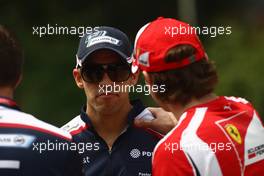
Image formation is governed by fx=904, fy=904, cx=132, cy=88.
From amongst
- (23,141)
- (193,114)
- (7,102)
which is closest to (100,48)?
(193,114)

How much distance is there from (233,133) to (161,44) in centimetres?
53

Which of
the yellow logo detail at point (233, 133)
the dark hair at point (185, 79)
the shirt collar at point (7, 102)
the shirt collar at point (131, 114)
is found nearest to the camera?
the shirt collar at point (7, 102)

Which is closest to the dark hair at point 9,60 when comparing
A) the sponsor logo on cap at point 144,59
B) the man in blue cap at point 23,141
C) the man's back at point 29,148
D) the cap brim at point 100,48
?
the man in blue cap at point 23,141

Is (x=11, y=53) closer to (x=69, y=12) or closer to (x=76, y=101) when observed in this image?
(x=76, y=101)

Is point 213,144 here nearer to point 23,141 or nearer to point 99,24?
point 23,141

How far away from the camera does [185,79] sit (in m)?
3.92

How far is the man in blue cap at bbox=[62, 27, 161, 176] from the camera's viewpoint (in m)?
4.55

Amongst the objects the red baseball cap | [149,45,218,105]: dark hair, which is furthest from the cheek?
[149,45,218,105]: dark hair

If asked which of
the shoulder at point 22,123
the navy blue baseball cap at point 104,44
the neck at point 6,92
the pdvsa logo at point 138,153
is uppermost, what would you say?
the navy blue baseball cap at point 104,44

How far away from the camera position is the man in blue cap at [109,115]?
455 centimetres

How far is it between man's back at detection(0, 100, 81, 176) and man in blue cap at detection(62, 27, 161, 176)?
0.90 meters

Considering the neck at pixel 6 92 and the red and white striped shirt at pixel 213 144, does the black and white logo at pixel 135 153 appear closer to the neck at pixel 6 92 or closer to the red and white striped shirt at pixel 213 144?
the red and white striped shirt at pixel 213 144

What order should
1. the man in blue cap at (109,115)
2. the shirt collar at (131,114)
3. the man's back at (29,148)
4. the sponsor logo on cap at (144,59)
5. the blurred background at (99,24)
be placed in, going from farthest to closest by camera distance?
the blurred background at (99,24)
the shirt collar at (131,114)
the man in blue cap at (109,115)
the sponsor logo on cap at (144,59)
the man's back at (29,148)

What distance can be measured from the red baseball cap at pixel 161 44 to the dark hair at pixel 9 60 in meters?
0.59
